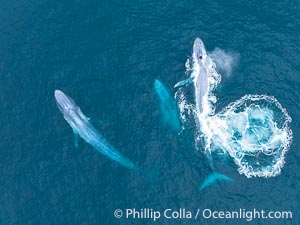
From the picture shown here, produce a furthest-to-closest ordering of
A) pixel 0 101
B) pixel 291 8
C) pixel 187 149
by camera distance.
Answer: pixel 291 8 < pixel 0 101 < pixel 187 149

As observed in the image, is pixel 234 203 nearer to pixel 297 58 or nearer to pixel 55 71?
pixel 297 58

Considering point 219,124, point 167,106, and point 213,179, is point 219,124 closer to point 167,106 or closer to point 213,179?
point 167,106

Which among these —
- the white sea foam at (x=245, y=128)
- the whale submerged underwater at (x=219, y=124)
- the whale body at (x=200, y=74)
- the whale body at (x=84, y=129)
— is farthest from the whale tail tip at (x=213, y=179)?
the whale body at (x=200, y=74)

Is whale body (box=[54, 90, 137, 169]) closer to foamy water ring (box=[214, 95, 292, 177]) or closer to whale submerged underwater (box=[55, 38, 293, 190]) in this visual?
whale submerged underwater (box=[55, 38, 293, 190])

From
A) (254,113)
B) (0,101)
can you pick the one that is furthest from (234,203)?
(0,101)

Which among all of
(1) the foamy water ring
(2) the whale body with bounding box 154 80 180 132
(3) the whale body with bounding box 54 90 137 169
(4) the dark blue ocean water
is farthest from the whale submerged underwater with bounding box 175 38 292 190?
(3) the whale body with bounding box 54 90 137 169

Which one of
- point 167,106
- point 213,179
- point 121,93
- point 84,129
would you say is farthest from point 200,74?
point 84,129
